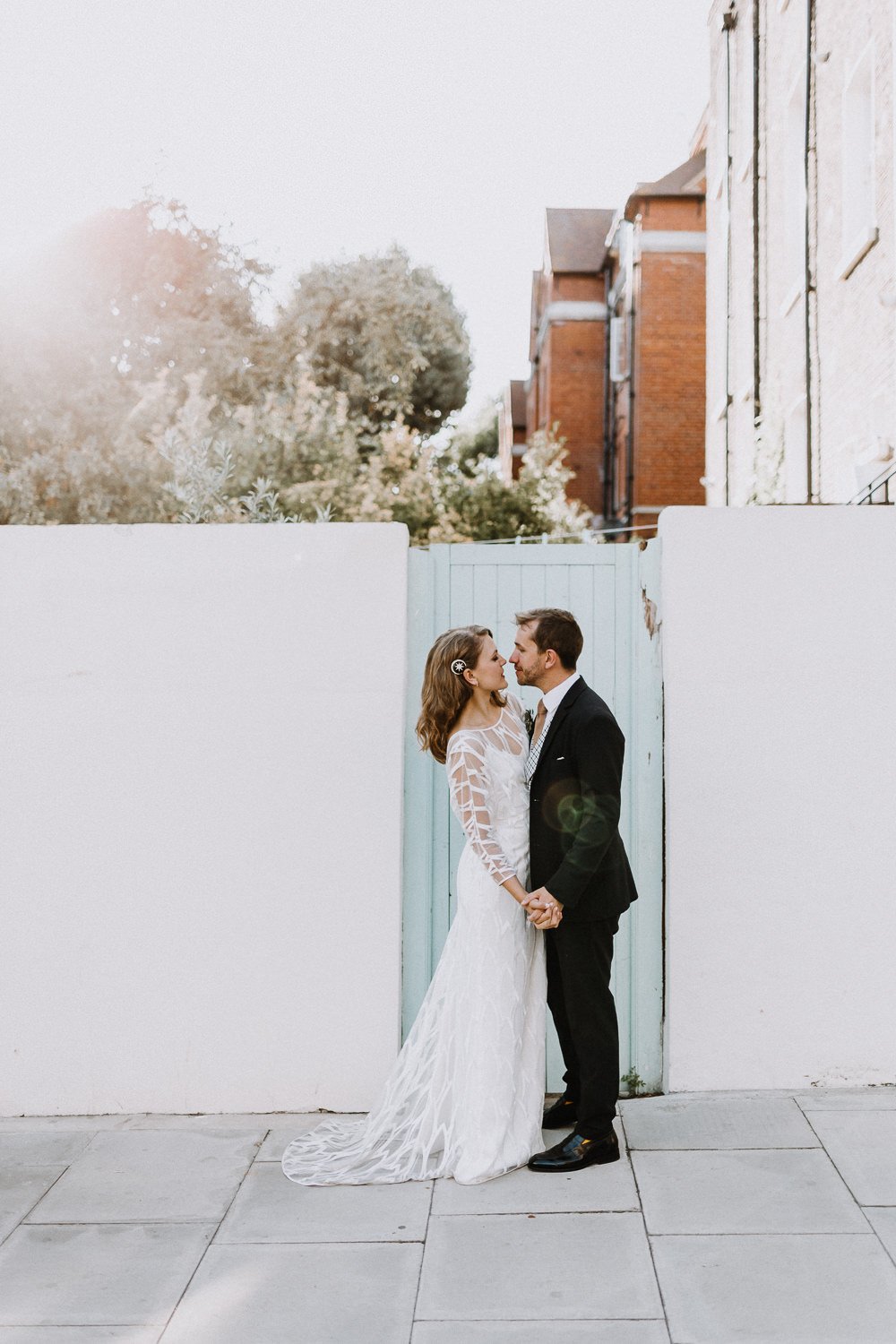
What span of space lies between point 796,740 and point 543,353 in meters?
29.1

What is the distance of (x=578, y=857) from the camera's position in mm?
4098

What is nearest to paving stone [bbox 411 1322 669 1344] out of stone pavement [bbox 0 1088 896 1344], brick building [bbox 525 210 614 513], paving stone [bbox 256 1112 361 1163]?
stone pavement [bbox 0 1088 896 1344]


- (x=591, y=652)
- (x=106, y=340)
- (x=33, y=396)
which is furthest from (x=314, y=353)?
(x=591, y=652)

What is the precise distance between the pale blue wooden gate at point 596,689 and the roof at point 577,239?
2652cm

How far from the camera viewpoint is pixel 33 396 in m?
15.8

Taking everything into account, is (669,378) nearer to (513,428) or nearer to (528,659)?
(513,428)

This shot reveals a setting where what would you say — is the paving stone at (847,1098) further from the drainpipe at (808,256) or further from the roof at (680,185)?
the roof at (680,185)

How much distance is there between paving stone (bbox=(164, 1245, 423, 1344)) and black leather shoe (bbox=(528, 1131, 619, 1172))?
705 mm

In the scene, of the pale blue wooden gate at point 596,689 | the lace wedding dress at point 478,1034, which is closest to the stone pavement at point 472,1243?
the lace wedding dress at point 478,1034

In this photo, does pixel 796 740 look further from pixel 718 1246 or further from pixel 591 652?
pixel 718 1246

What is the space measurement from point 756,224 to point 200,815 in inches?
491

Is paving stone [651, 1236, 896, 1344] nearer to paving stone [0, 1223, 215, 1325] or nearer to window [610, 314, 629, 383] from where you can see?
paving stone [0, 1223, 215, 1325]

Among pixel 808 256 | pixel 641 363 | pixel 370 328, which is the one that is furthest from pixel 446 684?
pixel 641 363

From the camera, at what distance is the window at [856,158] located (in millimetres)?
10562
